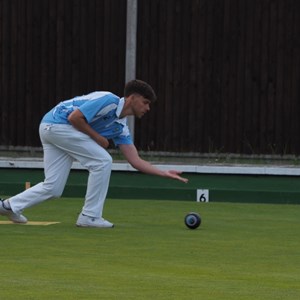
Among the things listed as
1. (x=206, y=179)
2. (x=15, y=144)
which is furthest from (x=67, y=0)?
(x=206, y=179)

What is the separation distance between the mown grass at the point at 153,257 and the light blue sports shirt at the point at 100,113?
706 mm

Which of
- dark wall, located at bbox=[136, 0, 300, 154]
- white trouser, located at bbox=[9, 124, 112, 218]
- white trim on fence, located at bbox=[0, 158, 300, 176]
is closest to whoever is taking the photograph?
white trouser, located at bbox=[9, 124, 112, 218]

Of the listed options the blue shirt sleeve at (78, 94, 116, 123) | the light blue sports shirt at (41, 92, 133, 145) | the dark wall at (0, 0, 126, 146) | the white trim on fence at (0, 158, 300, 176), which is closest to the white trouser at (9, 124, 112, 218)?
the light blue sports shirt at (41, 92, 133, 145)

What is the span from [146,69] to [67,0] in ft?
3.88

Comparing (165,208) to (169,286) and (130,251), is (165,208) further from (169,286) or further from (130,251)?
(169,286)

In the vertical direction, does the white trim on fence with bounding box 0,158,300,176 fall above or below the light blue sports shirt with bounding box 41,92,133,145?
below

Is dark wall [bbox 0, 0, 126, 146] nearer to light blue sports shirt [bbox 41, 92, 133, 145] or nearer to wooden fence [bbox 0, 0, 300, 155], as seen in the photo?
wooden fence [bbox 0, 0, 300, 155]

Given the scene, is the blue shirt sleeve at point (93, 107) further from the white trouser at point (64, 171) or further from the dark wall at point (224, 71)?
the dark wall at point (224, 71)

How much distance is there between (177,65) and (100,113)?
5526 mm

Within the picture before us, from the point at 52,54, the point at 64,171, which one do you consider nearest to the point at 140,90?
the point at 64,171

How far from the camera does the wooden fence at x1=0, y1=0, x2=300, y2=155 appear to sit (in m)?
14.8

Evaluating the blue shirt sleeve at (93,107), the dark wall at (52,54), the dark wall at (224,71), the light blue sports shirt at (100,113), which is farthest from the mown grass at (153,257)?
the dark wall at (52,54)

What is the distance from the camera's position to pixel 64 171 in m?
9.81

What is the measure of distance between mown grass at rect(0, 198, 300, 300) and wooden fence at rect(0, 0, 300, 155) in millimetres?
3423
